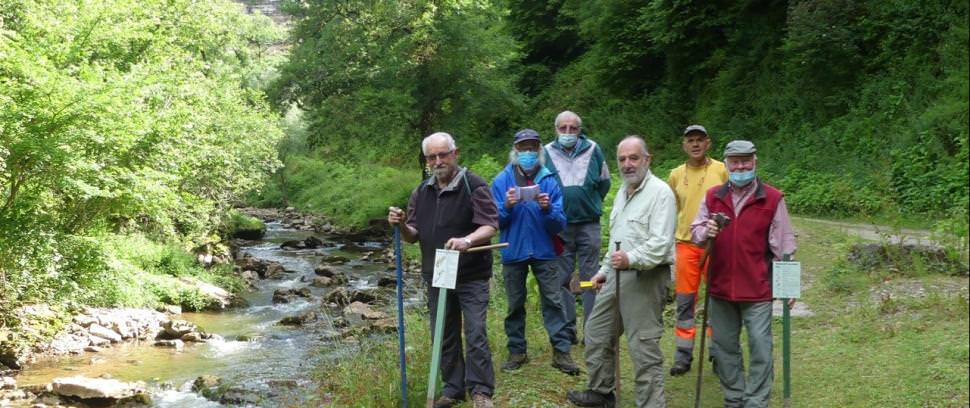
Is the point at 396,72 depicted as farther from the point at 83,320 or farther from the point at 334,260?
the point at 83,320

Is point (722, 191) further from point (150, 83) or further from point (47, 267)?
point (150, 83)

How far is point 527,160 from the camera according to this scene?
20.4 feet

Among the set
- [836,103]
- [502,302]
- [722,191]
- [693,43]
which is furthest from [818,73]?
[722,191]

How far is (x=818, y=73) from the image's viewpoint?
16422mm

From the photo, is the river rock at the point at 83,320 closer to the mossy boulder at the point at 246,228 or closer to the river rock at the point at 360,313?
the river rock at the point at 360,313

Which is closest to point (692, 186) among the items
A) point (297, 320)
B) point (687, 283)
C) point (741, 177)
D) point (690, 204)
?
point (690, 204)

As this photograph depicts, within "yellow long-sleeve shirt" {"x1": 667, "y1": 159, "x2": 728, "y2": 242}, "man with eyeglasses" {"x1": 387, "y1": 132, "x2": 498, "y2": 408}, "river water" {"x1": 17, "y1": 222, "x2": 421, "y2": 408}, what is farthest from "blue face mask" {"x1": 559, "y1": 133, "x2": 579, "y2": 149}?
"river water" {"x1": 17, "y1": 222, "x2": 421, "y2": 408}

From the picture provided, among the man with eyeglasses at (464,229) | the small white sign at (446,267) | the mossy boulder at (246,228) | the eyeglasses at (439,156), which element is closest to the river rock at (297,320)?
the man with eyeglasses at (464,229)

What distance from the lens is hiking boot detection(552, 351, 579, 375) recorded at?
648 cm

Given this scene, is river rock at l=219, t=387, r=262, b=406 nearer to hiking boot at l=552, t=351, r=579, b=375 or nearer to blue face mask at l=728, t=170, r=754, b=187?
hiking boot at l=552, t=351, r=579, b=375

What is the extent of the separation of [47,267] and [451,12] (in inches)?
703

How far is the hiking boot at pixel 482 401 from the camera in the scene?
5570mm

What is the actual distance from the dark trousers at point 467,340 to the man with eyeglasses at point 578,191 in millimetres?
1158

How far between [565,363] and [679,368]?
981 millimetres
